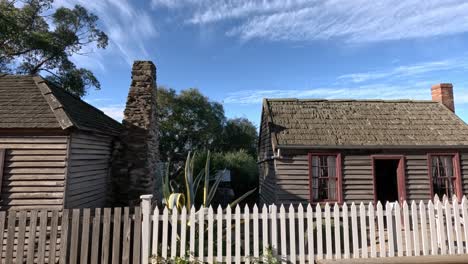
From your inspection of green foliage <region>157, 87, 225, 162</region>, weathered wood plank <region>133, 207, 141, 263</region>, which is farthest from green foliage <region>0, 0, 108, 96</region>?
weathered wood plank <region>133, 207, 141, 263</region>

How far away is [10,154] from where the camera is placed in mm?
6688

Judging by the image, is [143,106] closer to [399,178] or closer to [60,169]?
[60,169]

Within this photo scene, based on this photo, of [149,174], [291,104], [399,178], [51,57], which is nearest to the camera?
[149,174]

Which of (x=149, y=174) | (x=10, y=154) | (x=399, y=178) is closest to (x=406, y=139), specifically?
(x=399, y=178)

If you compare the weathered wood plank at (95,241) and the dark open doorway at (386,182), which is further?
the dark open doorway at (386,182)

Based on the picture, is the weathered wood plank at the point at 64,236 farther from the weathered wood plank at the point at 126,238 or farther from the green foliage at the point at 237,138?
the green foliage at the point at 237,138

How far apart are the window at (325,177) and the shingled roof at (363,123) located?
58 cm

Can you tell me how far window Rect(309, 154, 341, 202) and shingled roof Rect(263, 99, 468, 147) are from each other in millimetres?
578

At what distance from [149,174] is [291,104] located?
6.56 metres

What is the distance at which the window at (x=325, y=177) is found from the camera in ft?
33.8

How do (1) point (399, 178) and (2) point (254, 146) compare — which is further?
(2) point (254, 146)

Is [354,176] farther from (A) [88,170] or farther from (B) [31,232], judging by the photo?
(B) [31,232]

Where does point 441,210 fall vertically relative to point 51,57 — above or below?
below

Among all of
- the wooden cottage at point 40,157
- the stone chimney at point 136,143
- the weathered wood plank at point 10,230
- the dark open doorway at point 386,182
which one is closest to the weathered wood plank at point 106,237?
the weathered wood plank at point 10,230
